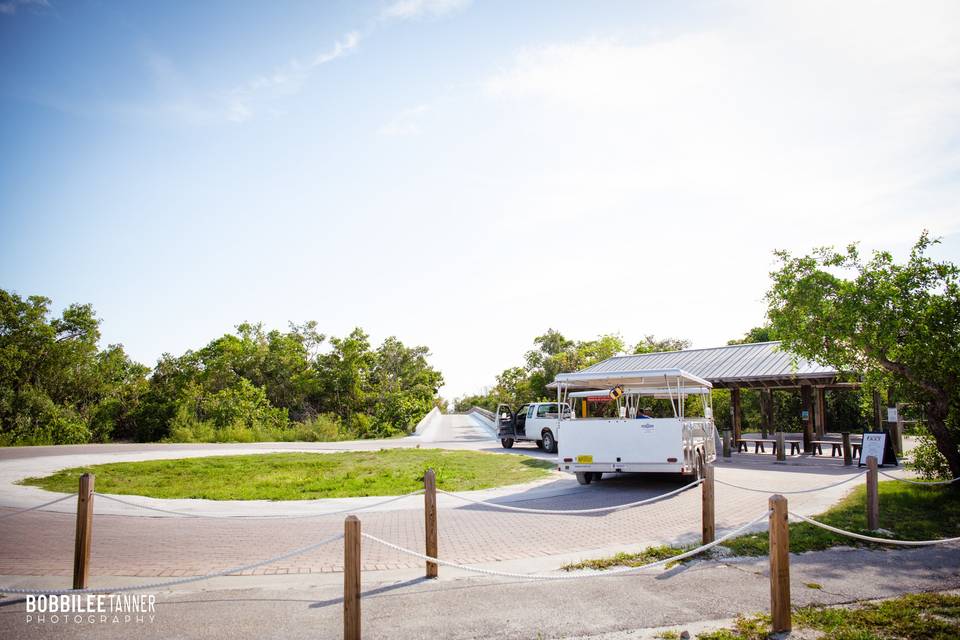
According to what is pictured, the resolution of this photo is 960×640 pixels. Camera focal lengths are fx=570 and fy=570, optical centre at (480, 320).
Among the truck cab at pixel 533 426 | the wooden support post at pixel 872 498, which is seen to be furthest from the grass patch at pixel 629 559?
the truck cab at pixel 533 426

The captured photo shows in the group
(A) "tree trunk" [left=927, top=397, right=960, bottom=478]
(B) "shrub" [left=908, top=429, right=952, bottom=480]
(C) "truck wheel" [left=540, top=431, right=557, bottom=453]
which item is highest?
(A) "tree trunk" [left=927, top=397, right=960, bottom=478]

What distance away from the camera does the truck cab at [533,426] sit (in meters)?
22.4

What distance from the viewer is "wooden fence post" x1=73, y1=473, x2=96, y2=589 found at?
5.77m

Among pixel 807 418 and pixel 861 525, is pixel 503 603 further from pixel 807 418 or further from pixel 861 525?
pixel 807 418

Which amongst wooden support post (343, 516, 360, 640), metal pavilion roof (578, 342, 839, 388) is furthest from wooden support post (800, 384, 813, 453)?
wooden support post (343, 516, 360, 640)

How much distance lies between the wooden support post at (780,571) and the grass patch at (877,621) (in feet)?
0.47

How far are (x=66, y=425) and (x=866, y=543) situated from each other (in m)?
32.6

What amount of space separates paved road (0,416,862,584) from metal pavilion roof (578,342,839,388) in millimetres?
9235

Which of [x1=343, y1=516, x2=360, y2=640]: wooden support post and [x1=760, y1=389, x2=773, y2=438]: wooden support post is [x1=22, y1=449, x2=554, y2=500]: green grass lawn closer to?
[x1=343, y1=516, x2=360, y2=640]: wooden support post

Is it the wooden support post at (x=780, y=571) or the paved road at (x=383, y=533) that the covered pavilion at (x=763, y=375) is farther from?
the wooden support post at (x=780, y=571)

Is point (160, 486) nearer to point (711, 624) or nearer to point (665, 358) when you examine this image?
point (711, 624)

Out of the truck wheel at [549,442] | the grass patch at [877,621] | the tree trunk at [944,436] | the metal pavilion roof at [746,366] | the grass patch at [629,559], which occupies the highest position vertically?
the metal pavilion roof at [746,366]

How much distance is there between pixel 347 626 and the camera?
446 centimetres

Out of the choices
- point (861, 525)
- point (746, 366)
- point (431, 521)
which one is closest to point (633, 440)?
point (861, 525)
